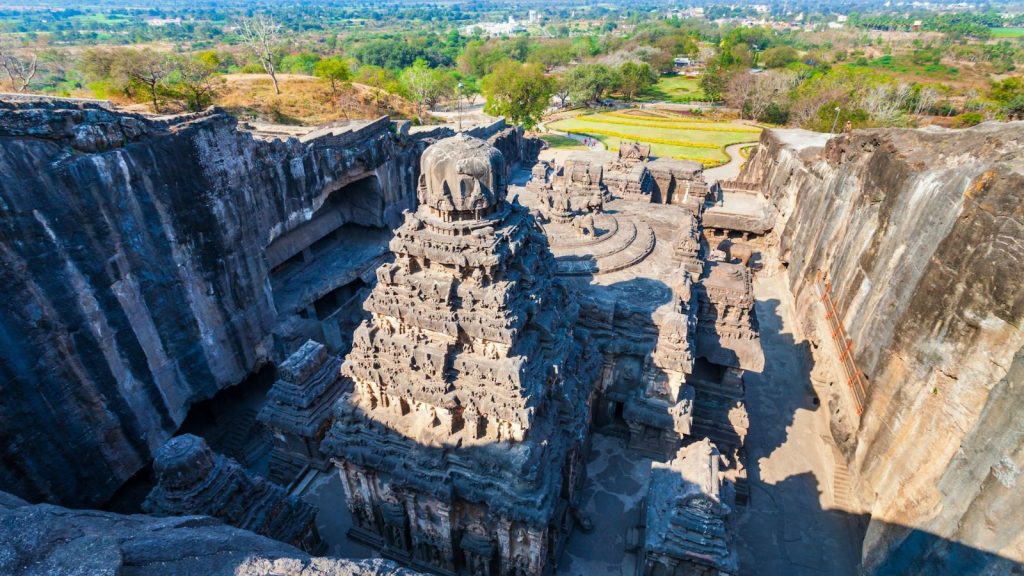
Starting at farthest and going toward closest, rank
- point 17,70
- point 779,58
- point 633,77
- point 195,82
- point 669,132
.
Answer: point 779,58 < point 633,77 < point 669,132 < point 17,70 < point 195,82

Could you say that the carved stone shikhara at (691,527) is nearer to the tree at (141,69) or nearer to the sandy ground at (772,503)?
the sandy ground at (772,503)

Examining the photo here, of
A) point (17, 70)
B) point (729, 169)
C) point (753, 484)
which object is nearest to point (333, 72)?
point (17, 70)

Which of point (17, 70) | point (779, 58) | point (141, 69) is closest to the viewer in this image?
point (141, 69)

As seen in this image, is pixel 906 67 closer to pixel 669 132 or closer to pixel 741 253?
pixel 669 132

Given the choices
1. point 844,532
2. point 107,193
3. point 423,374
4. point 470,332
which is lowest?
point 844,532

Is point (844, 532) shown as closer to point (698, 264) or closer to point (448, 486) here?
point (698, 264)

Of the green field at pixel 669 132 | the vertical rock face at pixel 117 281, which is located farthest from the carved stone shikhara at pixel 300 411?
the green field at pixel 669 132

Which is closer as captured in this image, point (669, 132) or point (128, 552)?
point (128, 552)

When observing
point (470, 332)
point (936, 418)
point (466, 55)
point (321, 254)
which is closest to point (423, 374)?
point (470, 332)
